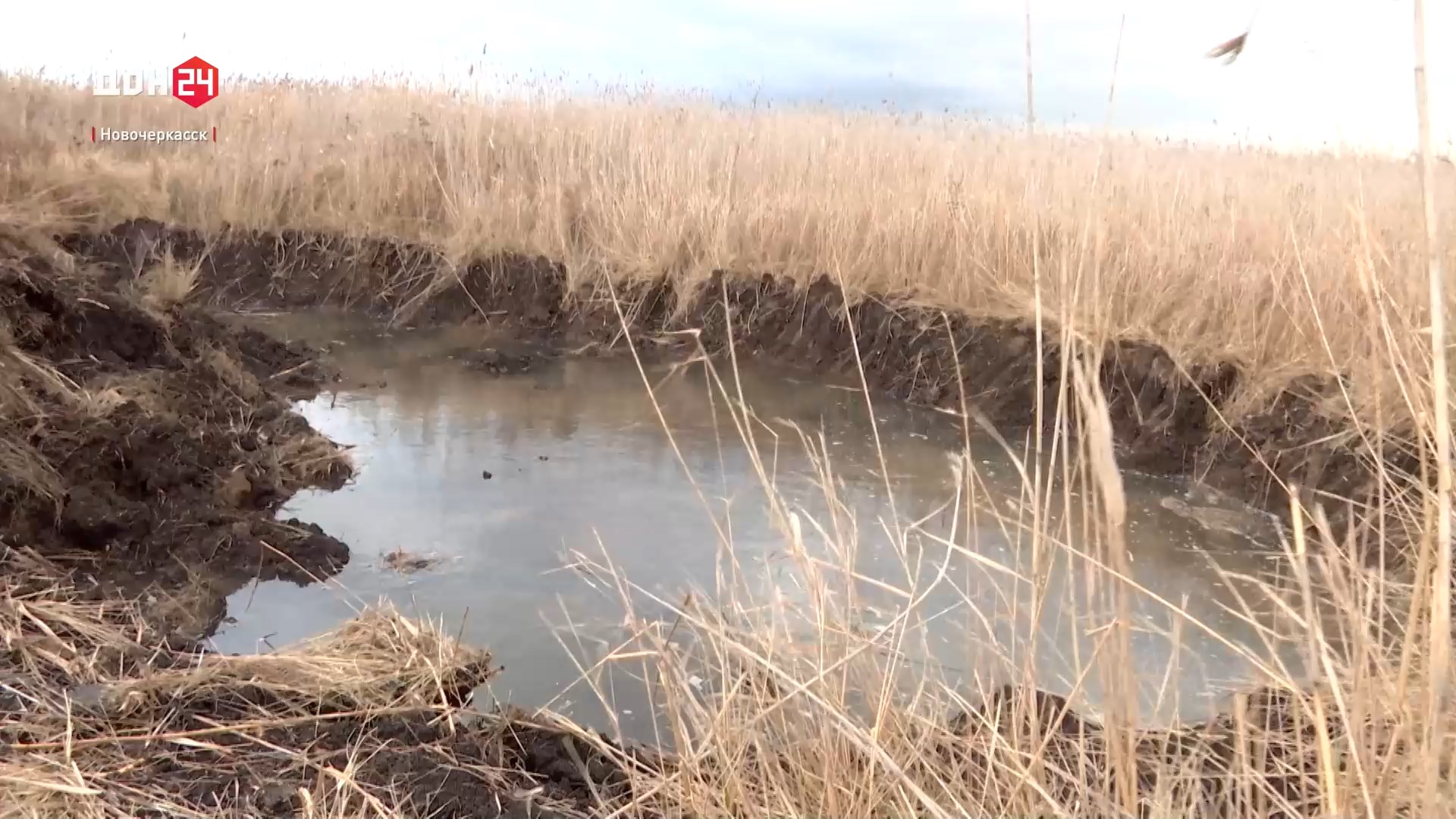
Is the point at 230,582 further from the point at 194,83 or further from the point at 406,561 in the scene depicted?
the point at 194,83

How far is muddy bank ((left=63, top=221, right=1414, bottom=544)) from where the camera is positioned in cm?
374

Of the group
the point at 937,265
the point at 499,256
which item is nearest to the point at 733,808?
the point at 937,265

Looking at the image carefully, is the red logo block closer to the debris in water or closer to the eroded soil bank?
the eroded soil bank

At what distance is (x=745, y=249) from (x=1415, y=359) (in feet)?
13.4

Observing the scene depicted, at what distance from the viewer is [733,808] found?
60.1 inches

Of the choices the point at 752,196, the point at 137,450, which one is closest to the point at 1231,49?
the point at 137,450

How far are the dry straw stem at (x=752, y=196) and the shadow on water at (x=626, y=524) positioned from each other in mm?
747

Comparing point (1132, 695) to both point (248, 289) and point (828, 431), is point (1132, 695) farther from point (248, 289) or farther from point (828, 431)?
point (248, 289)

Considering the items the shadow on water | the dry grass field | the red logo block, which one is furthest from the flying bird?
the red logo block

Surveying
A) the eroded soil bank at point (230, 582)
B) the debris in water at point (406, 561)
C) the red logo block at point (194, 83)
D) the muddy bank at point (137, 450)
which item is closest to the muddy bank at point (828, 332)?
the eroded soil bank at point (230, 582)

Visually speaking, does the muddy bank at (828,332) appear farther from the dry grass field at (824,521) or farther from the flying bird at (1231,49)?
the flying bird at (1231,49)

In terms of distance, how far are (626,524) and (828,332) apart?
239 centimetres

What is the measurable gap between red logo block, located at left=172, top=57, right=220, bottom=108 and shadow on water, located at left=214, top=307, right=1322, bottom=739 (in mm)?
5085

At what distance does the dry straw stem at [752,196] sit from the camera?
4188mm
